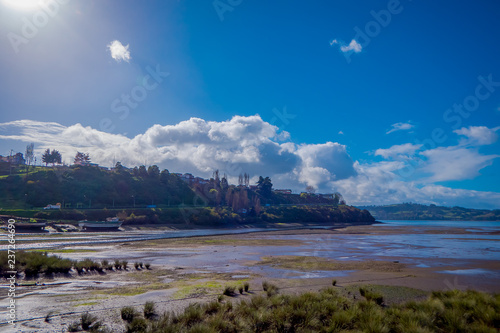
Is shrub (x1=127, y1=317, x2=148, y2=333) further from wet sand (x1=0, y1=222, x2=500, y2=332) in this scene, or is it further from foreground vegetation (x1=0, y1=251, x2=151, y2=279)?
foreground vegetation (x1=0, y1=251, x2=151, y2=279)

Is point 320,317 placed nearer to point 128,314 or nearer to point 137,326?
point 137,326

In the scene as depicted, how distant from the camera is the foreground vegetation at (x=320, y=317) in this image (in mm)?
8984

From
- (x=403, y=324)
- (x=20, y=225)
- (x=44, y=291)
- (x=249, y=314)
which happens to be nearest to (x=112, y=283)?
(x=44, y=291)

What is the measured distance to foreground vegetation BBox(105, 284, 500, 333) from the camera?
29.5 feet

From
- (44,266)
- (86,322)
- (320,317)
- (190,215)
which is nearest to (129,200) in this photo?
(190,215)

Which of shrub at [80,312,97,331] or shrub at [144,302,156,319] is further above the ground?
shrub at [80,312,97,331]

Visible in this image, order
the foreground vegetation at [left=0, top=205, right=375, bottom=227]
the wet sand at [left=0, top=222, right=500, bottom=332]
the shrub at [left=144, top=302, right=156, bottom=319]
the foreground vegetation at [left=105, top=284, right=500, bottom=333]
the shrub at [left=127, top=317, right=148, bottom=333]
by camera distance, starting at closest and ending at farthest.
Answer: the shrub at [left=127, top=317, right=148, bottom=333]
the foreground vegetation at [left=105, top=284, right=500, bottom=333]
the shrub at [left=144, top=302, right=156, bottom=319]
the wet sand at [left=0, top=222, right=500, bottom=332]
the foreground vegetation at [left=0, top=205, right=375, bottom=227]

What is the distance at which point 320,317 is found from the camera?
10.1 metres

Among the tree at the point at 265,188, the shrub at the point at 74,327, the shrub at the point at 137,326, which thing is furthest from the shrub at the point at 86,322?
the tree at the point at 265,188

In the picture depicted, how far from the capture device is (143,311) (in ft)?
35.3

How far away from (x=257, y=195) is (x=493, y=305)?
163 meters

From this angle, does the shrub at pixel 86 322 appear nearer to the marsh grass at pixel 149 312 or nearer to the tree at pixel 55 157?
the marsh grass at pixel 149 312

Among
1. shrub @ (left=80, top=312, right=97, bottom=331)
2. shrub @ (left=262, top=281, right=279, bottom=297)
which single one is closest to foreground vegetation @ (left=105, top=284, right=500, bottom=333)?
shrub @ (left=80, top=312, right=97, bottom=331)

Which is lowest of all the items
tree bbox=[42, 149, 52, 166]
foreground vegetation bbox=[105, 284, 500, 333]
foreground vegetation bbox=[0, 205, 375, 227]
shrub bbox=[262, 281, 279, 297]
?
foreground vegetation bbox=[0, 205, 375, 227]
